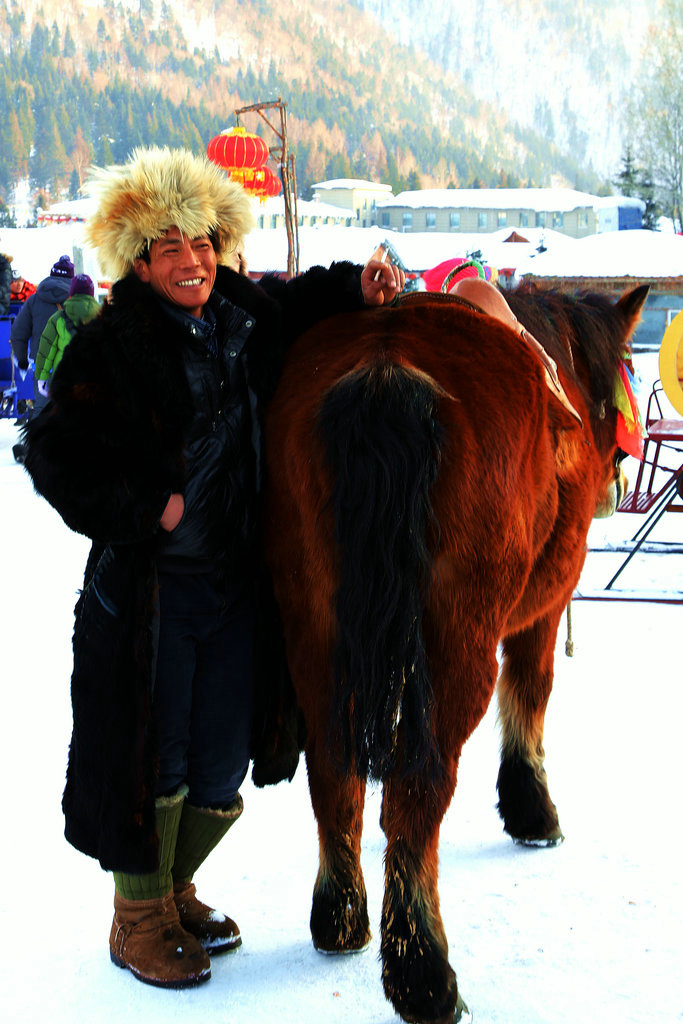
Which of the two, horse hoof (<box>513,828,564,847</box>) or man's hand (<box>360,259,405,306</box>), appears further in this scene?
horse hoof (<box>513,828,564,847</box>)

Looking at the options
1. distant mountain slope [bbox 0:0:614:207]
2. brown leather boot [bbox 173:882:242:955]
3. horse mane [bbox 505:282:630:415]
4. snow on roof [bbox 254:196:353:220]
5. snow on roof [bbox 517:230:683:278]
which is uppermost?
distant mountain slope [bbox 0:0:614:207]

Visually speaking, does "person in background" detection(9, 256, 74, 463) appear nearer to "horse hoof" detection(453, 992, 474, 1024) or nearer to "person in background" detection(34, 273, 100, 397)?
"person in background" detection(34, 273, 100, 397)

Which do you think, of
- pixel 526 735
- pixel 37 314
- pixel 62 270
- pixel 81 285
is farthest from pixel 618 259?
pixel 526 735

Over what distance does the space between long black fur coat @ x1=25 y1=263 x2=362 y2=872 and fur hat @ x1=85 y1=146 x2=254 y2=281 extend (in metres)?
0.09

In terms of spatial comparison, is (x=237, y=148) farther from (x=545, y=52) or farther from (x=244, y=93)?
(x=545, y=52)

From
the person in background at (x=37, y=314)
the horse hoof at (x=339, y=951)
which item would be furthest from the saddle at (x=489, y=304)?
the person in background at (x=37, y=314)

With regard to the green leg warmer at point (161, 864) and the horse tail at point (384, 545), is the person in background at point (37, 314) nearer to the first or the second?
the green leg warmer at point (161, 864)

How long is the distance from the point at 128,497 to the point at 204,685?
0.50 metres

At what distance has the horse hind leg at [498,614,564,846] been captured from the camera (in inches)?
104

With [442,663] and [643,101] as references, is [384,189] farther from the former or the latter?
[442,663]

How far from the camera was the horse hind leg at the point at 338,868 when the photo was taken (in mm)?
1998

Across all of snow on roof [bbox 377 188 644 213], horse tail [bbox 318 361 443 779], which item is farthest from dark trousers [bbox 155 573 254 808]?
snow on roof [bbox 377 188 644 213]

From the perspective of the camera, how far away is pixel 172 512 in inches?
70.8

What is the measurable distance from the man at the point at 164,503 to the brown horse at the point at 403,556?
0.11m
